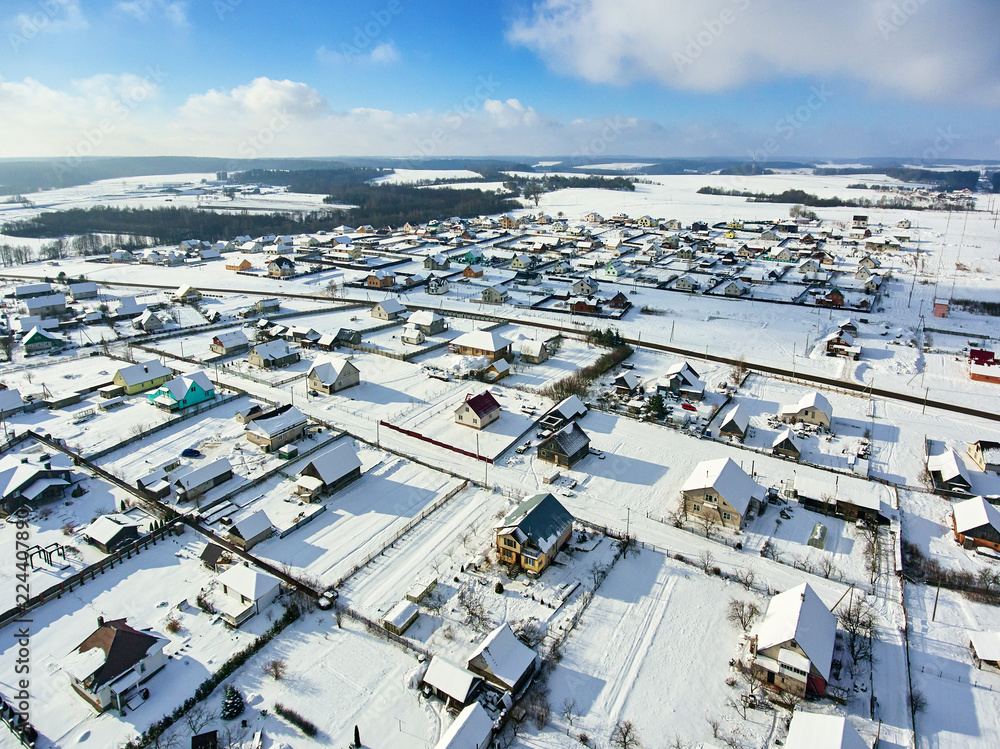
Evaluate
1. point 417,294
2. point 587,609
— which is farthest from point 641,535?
point 417,294

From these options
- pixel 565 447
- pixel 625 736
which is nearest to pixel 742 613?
pixel 625 736

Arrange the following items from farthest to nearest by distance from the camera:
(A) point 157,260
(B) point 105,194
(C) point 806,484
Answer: (B) point 105,194, (A) point 157,260, (C) point 806,484

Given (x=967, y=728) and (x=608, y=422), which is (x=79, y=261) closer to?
(x=608, y=422)

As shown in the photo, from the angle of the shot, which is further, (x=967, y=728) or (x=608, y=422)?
(x=608, y=422)

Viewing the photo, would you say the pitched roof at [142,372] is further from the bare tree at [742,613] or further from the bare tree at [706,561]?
the bare tree at [742,613]

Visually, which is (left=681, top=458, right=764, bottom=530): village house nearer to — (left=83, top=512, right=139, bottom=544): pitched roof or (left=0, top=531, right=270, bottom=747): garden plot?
(left=0, top=531, right=270, bottom=747): garden plot

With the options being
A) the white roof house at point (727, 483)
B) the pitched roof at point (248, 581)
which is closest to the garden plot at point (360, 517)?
the pitched roof at point (248, 581)

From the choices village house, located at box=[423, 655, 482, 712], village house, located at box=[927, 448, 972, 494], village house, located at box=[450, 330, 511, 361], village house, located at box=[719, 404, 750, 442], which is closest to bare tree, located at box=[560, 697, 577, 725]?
village house, located at box=[423, 655, 482, 712]
